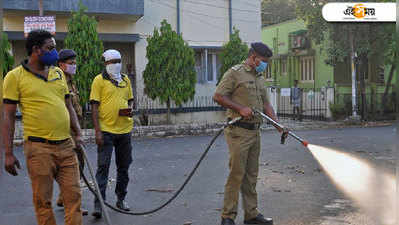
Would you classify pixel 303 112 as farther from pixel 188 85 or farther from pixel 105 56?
pixel 105 56

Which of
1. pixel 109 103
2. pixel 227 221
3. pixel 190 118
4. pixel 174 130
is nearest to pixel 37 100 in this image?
pixel 109 103

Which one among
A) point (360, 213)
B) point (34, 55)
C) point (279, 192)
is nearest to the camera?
point (34, 55)

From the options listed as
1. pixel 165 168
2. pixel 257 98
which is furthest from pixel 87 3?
pixel 257 98

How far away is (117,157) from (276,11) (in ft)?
125

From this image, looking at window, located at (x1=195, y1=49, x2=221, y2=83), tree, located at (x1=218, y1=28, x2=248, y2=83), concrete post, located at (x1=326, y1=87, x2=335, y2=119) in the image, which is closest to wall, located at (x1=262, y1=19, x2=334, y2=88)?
concrete post, located at (x1=326, y1=87, x2=335, y2=119)

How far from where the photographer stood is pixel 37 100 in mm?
4371

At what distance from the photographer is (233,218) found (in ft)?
18.0

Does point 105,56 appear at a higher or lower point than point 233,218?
higher

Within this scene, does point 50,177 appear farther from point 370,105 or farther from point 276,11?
point 276,11

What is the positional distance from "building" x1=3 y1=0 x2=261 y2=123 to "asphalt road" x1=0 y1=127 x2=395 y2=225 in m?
6.09

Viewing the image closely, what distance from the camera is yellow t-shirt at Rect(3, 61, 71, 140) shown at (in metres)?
4.32

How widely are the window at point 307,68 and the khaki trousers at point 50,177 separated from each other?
22204 mm

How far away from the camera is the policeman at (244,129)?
548 centimetres

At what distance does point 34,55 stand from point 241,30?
56.3ft
